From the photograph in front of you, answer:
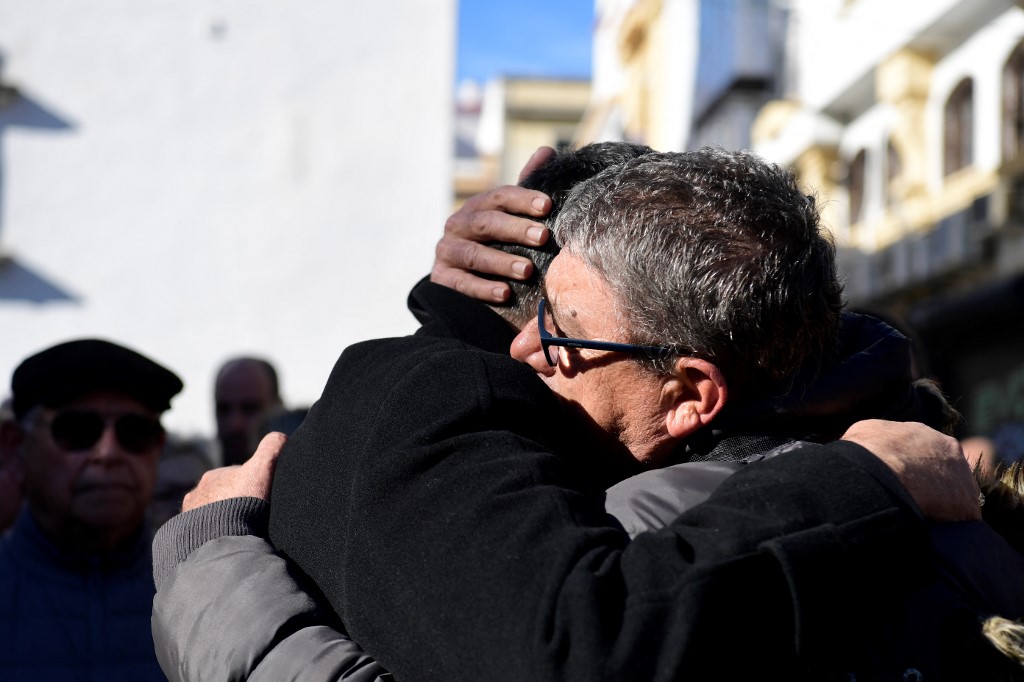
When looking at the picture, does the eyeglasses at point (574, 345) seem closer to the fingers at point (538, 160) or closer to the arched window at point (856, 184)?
the fingers at point (538, 160)

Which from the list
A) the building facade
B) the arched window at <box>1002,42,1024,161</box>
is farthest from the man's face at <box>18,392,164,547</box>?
the arched window at <box>1002,42,1024,161</box>

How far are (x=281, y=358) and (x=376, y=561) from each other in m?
12.5

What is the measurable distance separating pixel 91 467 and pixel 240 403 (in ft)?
8.68

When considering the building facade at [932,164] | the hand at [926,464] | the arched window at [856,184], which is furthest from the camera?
the arched window at [856,184]

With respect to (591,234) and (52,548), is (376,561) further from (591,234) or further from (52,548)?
(52,548)

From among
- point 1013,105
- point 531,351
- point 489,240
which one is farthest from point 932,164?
point 531,351

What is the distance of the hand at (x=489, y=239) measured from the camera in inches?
92.4

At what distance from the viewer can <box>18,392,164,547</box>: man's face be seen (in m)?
4.11

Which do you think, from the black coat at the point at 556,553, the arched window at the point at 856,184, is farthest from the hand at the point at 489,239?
the arched window at the point at 856,184

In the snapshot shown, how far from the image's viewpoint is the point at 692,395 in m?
2.06

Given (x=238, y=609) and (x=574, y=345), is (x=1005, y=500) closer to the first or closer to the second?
(x=574, y=345)

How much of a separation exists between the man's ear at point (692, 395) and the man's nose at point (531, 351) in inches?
8.3

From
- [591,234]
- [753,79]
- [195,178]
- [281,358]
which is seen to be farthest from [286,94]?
[591,234]

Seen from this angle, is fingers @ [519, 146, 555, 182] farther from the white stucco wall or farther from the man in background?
the white stucco wall
